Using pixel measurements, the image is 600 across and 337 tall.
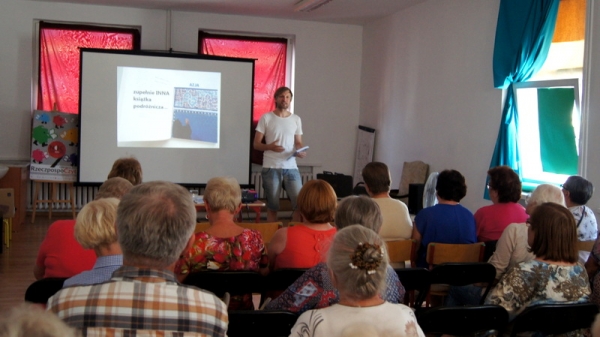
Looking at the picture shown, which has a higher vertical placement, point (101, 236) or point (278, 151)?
point (278, 151)

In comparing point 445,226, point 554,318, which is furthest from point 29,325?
point 445,226

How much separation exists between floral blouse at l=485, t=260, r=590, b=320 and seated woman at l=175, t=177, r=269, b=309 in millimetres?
1095

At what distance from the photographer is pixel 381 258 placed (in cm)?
182

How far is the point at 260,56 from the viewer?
9.30 metres

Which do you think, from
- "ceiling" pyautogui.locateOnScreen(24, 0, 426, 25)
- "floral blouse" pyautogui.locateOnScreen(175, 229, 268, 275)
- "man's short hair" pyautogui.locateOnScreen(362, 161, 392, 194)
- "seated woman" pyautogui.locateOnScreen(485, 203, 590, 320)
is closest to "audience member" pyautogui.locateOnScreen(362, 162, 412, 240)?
"man's short hair" pyautogui.locateOnScreen(362, 161, 392, 194)

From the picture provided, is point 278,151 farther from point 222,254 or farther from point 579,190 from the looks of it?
point 222,254

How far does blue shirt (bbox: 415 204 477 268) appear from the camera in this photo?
3623mm

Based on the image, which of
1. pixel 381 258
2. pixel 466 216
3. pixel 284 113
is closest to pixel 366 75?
pixel 284 113

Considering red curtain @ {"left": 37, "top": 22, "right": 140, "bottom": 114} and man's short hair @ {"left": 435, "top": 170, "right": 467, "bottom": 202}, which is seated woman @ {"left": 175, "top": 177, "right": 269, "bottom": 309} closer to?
man's short hair @ {"left": 435, "top": 170, "right": 467, "bottom": 202}

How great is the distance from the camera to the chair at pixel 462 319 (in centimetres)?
241

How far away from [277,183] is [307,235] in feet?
11.2

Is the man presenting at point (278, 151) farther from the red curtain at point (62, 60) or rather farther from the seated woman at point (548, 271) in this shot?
the seated woman at point (548, 271)

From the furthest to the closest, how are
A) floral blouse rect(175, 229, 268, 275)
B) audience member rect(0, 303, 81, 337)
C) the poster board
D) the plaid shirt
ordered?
the poster board < floral blouse rect(175, 229, 268, 275) < the plaid shirt < audience member rect(0, 303, 81, 337)

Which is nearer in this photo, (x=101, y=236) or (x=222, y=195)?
(x=101, y=236)
